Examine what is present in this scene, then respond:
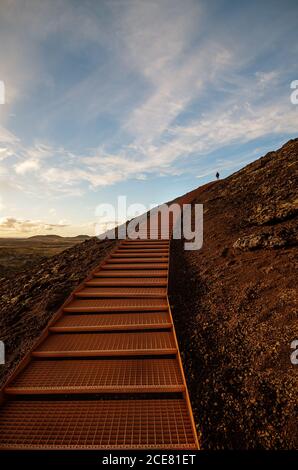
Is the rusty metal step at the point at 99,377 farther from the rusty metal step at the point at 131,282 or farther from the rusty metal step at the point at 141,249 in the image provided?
the rusty metal step at the point at 141,249

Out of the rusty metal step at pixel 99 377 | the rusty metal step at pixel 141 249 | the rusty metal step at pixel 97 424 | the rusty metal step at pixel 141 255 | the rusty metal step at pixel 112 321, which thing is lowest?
the rusty metal step at pixel 97 424

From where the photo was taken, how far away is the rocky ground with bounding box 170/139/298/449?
2.78 meters

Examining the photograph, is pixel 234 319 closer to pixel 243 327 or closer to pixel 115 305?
pixel 243 327

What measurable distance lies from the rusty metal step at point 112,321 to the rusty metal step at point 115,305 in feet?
0.38

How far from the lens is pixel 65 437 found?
9.33 ft

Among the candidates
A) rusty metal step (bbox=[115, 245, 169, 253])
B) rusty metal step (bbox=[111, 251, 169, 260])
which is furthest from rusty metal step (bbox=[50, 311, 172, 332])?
rusty metal step (bbox=[115, 245, 169, 253])

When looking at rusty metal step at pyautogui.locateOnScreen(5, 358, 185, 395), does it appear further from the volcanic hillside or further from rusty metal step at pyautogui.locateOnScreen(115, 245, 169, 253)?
rusty metal step at pyautogui.locateOnScreen(115, 245, 169, 253)

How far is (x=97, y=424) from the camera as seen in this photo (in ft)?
9.95

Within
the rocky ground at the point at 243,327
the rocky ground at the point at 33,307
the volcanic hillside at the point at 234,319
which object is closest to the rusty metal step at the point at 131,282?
the rocky ground at the point at 243,327

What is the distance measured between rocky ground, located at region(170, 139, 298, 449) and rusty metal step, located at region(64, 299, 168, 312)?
20.0 inches

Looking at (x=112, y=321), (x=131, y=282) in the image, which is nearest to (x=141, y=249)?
(x=131, y=282)

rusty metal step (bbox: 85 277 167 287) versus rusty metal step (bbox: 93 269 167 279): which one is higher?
rusty metal step (bbox: 93 269 167 279)

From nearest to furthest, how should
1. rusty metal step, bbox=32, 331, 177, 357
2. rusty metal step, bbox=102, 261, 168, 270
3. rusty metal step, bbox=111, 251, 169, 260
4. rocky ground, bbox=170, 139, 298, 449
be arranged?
rocky ground, bbox=170, 139, 298, 449, rusty metal step, bbox=32, 331, 177, 357, rusty metal step, bbox=102, 261, 168, 270, rusty metal step, bbox=111, 251, 169, 260

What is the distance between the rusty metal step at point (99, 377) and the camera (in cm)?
346
